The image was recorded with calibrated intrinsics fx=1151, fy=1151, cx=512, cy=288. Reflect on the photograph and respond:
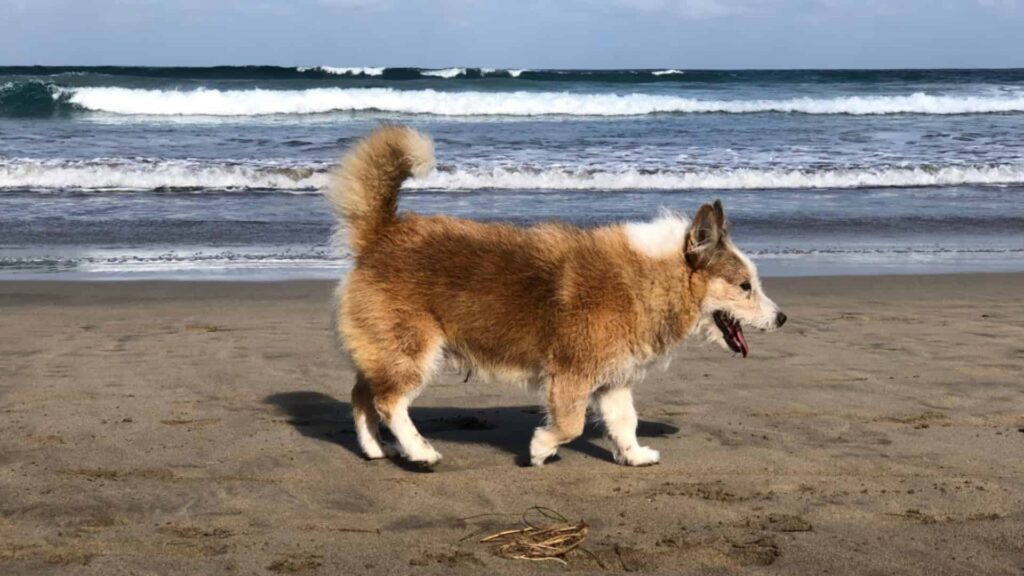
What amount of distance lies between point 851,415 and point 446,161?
14523 millimetres

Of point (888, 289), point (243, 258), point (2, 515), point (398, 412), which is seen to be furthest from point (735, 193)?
point (2, 515)

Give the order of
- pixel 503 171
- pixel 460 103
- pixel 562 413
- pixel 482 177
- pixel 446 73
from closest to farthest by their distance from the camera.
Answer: pixel 562 413 → pixel 482 177 → pixel 503 171 → pixel 460 103 → pixel 446 73

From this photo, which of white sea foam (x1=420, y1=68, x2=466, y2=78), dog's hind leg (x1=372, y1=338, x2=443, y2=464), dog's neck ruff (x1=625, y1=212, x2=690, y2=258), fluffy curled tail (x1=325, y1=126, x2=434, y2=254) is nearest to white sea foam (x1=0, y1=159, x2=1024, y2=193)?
fluffy curled tail (x1=325, y1=126, x2=434, y2=254)

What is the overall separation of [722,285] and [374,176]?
5.69 ft

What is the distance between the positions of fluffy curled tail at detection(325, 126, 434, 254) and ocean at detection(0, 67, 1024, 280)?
8.5 inches

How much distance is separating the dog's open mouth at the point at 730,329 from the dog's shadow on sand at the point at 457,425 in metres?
0.66

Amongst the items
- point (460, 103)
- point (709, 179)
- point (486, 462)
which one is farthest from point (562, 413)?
point (460, 103)

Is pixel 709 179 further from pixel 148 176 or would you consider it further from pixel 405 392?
pixel 405 392

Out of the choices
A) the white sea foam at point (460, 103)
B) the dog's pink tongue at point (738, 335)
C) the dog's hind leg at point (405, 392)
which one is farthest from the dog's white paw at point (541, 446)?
the white sea foam at point (460, 103)

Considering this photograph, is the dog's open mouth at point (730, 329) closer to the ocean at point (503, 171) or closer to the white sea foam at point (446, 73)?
the ocean at point (503, 171)

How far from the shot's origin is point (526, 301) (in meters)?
5.36

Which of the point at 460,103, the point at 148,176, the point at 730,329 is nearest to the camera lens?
the point at 730,329

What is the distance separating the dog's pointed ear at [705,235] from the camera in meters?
5.32

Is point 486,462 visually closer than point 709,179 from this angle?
Yes
